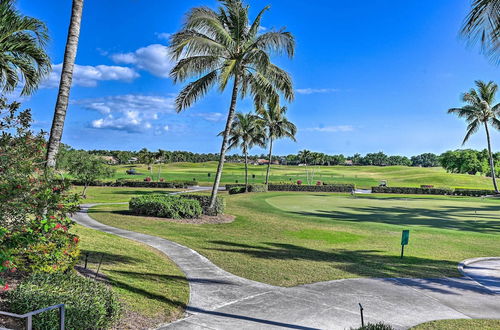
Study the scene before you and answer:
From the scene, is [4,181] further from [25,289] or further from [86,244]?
[86,244]

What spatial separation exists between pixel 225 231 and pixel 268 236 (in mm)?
2176

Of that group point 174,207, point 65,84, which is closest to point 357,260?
point 65,84

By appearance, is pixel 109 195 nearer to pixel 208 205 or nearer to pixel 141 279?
pixel 208 205

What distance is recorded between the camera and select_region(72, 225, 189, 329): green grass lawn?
23.5 feet

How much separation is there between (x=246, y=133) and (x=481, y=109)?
30056 millimetres

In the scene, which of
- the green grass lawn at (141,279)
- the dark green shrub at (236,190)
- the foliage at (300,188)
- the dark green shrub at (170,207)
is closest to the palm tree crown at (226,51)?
the dark green shrub at (170,207)

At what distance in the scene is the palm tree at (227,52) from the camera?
745 inches

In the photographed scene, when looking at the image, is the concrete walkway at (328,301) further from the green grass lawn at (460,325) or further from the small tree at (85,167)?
the small tree at (85,167)

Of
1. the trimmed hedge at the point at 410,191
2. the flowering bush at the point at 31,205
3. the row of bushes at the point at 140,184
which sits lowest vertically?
the row of bushes at the point at 140,184

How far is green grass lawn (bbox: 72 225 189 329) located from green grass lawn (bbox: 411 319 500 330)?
4.81 metres

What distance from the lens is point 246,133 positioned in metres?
48.9

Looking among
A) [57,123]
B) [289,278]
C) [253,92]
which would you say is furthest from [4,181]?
[253,92]

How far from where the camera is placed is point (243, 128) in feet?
159

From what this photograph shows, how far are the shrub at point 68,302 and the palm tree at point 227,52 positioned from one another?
14.5m
